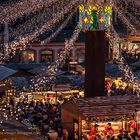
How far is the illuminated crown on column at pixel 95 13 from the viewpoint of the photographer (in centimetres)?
1864

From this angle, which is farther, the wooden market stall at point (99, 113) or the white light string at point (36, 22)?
the white light string at point (36, 22)

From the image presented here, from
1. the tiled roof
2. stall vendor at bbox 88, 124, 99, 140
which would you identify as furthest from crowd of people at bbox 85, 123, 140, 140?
the tiled roof

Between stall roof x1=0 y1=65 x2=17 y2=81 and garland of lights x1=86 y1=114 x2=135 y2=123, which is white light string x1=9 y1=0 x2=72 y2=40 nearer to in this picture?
stall roof x1=0 y1=65 x2=17 y2=81

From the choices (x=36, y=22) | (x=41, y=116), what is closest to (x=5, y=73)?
(x=41, y=116)

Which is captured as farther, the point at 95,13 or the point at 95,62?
the point at 95,62

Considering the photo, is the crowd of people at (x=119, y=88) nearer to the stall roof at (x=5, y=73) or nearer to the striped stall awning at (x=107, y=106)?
the stall roof at (x=5, y=73)

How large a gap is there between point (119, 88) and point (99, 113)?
402 inches

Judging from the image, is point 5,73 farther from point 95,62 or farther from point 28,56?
point 28,56

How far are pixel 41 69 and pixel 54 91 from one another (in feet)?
13.5

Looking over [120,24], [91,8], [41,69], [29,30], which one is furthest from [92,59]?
[120,24]

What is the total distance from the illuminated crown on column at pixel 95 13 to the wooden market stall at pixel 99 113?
10.2 feet

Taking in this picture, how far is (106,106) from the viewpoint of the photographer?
17.4 metres

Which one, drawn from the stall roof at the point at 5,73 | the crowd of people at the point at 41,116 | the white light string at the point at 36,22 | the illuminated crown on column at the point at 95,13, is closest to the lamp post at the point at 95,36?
the illuminated crown on column at the point at 95,13

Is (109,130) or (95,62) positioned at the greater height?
(95,62)
